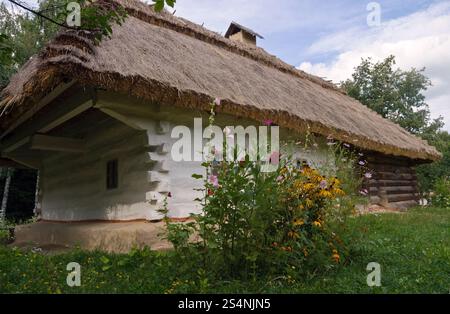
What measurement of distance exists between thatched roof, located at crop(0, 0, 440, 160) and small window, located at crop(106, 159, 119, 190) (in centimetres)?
157

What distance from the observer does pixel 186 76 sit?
5652 mm

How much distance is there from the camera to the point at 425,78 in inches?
757

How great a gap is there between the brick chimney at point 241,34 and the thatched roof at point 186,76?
5.80 feet

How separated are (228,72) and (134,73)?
2.75 m

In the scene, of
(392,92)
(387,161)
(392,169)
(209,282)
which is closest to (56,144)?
(209,282)

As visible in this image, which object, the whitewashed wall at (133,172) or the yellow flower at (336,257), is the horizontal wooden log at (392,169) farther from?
the yellow flower at (336,257)

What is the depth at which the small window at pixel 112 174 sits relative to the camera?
6347mm

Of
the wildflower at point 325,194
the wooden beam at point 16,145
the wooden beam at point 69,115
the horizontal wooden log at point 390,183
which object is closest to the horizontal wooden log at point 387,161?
the horizontal wooden log at point 390,183

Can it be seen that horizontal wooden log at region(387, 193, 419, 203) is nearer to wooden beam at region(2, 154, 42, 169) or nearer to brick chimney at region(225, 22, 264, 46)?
brick chimney at region(225, 22, 264, 46)

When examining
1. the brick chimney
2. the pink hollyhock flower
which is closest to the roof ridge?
the brick chimney

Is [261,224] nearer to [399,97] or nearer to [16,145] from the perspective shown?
[16,145]

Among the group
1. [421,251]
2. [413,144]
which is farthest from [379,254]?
[413,144]

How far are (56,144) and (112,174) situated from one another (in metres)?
1.19

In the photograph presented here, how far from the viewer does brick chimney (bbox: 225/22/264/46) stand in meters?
11.7
